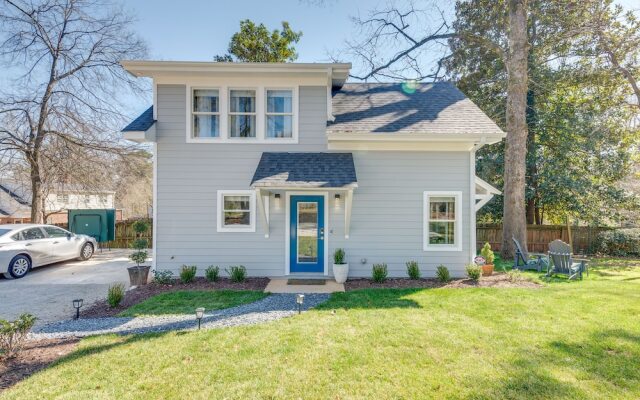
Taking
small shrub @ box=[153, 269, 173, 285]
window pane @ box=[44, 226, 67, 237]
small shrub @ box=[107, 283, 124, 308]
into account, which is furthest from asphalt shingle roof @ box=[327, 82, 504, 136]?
window pane @ box=[44, 226, 67, 237]

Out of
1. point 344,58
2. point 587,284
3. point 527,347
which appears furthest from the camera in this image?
point 344,58

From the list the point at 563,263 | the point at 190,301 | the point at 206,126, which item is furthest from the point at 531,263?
the point at 206,126

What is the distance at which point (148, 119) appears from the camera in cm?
791

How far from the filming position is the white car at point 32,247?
8642 millimetres

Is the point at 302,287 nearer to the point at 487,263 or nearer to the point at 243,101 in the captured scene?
the point at 243,101

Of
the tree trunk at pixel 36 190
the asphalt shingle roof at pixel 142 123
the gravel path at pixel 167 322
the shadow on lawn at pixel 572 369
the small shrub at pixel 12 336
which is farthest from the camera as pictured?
the tree trunk at pixel 36 190

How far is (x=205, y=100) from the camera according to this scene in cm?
802

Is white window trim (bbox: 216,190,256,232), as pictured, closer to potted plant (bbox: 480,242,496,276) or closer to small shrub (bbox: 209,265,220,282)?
small shrub (bbox: 209,265,220,282)

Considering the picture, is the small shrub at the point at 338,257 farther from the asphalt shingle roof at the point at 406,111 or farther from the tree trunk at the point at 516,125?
the tree trunk at the point at 516,125

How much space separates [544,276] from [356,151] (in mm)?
6133

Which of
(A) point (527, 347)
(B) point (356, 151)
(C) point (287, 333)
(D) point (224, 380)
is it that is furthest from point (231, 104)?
(A) point (527, 347)

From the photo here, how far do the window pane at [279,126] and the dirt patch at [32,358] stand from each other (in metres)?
5.78

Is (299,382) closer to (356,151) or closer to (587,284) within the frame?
(356,151)

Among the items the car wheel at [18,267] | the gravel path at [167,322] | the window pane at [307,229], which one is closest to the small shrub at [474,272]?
the window pane at [307,229]
